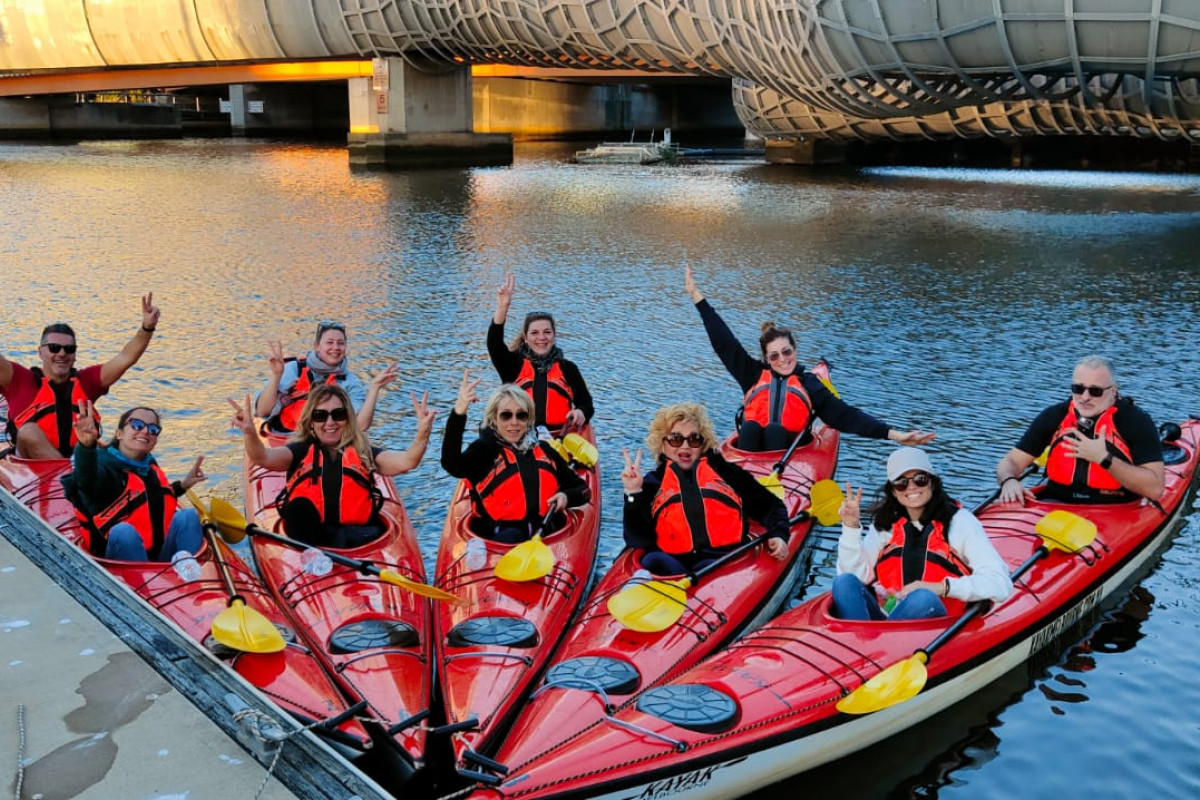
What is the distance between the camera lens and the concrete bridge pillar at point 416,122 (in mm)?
35812

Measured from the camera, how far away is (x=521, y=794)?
4027 mm

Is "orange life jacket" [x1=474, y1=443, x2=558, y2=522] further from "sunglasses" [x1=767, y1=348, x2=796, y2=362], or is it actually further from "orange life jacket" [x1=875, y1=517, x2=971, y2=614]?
"sunglasses" [x1=767, y1=348, x2=796, y2=362]

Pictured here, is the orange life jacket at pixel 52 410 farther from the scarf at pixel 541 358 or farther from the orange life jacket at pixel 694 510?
the orange life jacket at pixel 694 510

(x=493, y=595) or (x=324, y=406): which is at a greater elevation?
(x=324, y=406)

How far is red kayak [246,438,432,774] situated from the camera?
4598 mm

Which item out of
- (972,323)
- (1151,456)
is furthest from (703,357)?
(1151,456)

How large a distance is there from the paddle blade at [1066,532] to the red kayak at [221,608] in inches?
133

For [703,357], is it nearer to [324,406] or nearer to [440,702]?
[324,406]

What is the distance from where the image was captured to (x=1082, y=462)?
6461mm


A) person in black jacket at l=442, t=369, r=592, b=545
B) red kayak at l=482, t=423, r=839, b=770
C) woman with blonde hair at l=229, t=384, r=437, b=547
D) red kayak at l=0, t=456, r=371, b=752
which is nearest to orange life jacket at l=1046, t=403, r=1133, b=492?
red kayak at l=482, t=423, r=839, b=770

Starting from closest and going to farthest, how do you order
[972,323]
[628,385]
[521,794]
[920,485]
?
[521,794] → [920,485] → [628,385] → [972,323]

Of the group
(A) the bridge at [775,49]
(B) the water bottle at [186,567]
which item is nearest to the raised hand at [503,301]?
(B) the water bottle at [186,567]

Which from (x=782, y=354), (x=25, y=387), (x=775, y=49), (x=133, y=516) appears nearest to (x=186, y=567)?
(x=133, y=516)

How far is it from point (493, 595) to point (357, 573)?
2.16ft
